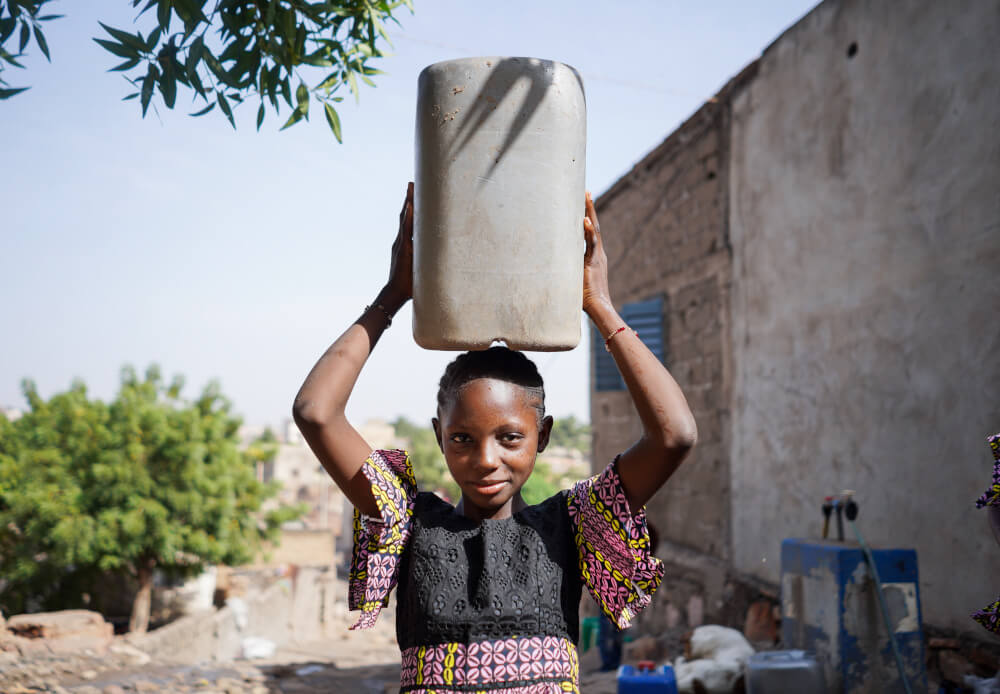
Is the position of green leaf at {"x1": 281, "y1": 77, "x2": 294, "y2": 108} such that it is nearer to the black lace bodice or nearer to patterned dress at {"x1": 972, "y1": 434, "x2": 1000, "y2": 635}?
the black lace bodice

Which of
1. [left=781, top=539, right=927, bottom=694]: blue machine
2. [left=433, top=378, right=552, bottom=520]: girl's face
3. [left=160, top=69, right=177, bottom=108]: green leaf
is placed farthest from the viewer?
[left=781, top=539, right=927, bottom=694]: blue machine

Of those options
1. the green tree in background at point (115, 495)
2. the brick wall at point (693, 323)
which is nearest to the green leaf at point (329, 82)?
the brick wall at point (693, 323)

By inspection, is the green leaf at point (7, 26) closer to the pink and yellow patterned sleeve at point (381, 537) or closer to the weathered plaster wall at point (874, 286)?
the pink and yellow patterned sleeve at point (381, 537)

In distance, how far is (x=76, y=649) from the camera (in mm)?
8320

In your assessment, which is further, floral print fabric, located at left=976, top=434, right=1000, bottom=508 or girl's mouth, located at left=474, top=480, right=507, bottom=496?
floral print fabric, located at left=976, top=434, right=1000, bottom=508

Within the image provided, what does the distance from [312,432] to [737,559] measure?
575 centimetres

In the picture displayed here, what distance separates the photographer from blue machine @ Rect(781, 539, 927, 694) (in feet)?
13.3

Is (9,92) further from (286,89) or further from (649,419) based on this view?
(649,419)

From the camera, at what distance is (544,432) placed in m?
1.91

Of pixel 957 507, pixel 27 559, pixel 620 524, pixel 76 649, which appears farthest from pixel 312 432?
pixel 27 559

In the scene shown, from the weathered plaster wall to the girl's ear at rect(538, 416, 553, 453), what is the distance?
126 inches

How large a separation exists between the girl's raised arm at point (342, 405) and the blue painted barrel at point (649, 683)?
2.94 metres

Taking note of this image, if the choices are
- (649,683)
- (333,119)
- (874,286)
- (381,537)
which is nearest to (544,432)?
(381,537)

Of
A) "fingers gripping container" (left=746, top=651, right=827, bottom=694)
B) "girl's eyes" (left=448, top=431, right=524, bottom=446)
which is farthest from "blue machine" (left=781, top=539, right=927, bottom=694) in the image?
"girl's eyes" (left=448, top=431, right=524, bottom=446)
